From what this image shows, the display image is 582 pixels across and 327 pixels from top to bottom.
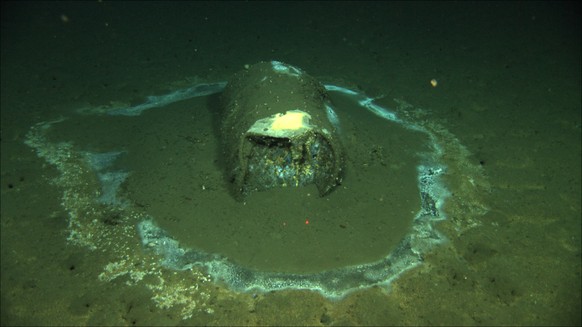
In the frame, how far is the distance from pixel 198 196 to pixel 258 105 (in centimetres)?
136

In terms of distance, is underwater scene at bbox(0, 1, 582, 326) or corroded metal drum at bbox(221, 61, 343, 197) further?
corroded metal drum at bbox(221, 61, 343, 197)

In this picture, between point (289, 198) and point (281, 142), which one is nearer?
point (281, 142)

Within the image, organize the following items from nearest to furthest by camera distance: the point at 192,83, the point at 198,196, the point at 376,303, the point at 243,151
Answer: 1. the point at 376,303
2. the point at 243,151
3. the point at 198,196
4. the point at 192,83

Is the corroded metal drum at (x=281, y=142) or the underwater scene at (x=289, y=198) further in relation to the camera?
the corroded metal drum at (x=281, y=142)

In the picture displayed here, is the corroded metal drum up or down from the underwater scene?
up

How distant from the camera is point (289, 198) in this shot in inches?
167

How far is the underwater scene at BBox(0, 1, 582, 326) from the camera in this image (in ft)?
11.8

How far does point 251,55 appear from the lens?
30.8 feet

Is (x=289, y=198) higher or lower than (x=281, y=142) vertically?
lower

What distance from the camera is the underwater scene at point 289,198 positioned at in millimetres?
3588

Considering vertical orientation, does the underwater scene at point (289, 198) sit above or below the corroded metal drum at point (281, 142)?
below

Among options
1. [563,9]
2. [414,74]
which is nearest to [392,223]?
[414,74]

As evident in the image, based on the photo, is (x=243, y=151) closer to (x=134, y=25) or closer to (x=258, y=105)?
(x=258, y=105)

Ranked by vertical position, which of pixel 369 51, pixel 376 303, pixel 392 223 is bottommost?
pixel 376 303
